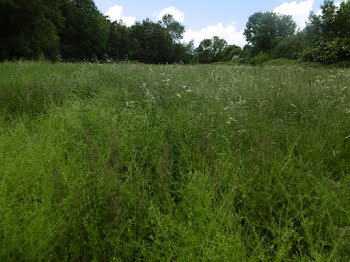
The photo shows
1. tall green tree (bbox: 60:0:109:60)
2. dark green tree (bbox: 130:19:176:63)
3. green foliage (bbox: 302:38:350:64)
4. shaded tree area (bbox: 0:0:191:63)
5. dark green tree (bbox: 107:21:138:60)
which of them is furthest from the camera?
dark green tree (bbox: 130:19:176:63)

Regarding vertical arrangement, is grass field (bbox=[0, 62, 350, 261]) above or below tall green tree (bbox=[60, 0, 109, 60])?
below

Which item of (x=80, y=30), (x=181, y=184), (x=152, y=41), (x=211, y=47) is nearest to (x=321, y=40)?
(x=181, y=184)

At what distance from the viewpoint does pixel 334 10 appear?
73.4 feet

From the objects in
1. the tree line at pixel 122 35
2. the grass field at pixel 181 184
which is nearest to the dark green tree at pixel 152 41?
the tree line at pixel 122 35

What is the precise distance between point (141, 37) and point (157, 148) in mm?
55130

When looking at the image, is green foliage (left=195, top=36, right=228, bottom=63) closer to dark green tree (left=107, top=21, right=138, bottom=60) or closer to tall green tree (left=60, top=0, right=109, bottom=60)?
dark green tree (left=107, top=21, right=138, bottom=60)

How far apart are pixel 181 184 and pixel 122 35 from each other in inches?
1899

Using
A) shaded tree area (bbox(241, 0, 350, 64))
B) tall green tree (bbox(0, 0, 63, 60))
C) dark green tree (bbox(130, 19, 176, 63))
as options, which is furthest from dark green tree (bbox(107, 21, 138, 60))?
shaded tree area (bbox(241, 0, 350, 64))

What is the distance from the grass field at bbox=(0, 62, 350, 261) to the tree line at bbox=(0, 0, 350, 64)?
740 cm

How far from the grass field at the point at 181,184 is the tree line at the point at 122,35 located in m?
7.40

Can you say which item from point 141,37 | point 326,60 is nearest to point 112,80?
point 326,60

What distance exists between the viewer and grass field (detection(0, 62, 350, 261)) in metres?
1.49

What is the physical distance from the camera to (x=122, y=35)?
45125 mm

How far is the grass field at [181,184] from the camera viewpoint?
149 centimetres
